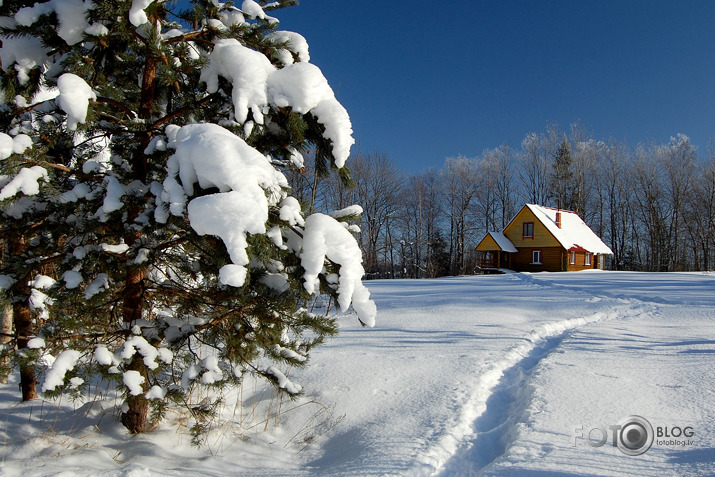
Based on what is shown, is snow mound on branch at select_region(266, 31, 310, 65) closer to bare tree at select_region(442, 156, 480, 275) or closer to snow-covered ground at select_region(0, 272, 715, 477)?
snow-covered ground at select_region(0, 272, 715, 477)

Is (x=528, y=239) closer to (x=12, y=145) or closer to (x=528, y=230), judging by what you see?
(x=528, y=230)

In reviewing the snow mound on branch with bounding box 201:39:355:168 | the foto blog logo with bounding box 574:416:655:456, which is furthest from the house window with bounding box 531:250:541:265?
the snow mound on branch with bounding box 201:39:355:168

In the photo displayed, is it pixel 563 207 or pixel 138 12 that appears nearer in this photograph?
pixel 138 12

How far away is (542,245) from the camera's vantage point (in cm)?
2808

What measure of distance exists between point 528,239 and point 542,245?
1065mm

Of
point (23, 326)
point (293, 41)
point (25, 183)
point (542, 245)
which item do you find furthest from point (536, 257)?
point (25, 183)

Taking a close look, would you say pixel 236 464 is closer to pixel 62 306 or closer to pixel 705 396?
pixel 62 306

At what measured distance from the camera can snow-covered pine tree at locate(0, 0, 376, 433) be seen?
7.52 ft

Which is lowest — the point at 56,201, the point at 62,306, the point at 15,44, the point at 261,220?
the point at 62,306

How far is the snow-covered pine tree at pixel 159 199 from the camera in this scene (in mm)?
2291

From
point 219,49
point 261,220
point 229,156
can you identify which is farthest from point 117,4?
point 261,220

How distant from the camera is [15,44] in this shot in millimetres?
2768

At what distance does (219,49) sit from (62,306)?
6.94 ft

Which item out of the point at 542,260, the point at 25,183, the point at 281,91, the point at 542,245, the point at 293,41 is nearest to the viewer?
the point at 25,183
